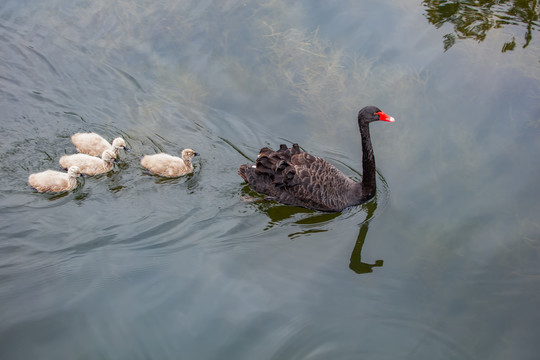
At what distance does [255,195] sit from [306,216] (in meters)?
0.69

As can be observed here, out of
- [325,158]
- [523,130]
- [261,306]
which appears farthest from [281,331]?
[523,130]

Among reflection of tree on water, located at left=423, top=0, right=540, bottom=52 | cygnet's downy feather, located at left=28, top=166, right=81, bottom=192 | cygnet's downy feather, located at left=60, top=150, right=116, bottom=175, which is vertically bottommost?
cygnet's downy feather, located at left=28, top=166, right=81, bottom=192

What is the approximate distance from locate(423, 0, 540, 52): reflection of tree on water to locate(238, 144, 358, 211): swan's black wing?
288 cm

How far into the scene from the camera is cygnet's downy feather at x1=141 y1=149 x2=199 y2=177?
552cm

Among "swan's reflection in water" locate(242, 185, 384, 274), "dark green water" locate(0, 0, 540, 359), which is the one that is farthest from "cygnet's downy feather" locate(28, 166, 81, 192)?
"swan's reflection in water" locate(242, 185, 384, 274)

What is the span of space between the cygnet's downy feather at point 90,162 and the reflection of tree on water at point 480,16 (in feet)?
15.2

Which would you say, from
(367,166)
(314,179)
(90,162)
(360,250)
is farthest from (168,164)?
(360,250)

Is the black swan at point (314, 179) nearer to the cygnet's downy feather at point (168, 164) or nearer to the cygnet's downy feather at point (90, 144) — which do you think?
the cygnet's downy feather at point (168, 164)

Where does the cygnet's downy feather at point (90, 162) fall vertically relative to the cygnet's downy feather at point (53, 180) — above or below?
above

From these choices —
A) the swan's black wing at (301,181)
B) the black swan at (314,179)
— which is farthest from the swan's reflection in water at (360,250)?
the swan's black wing at (301,181)

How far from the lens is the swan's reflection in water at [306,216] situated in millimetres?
4949

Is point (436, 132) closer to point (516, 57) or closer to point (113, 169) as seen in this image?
point (516, 57)

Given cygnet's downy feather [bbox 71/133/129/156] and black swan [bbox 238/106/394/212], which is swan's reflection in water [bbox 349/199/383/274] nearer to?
black swan [bbox 238/106/394/212]

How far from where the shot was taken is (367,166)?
521 centimetres
